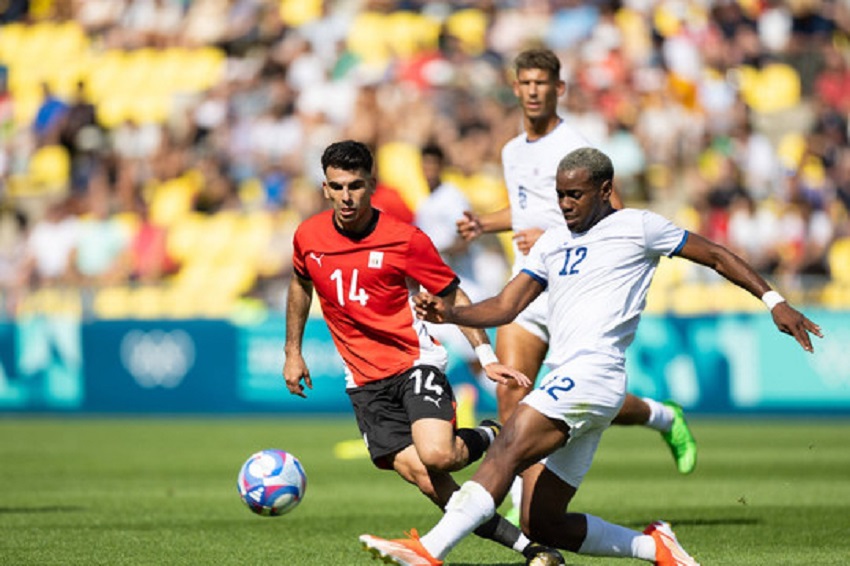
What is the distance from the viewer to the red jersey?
8.30 m

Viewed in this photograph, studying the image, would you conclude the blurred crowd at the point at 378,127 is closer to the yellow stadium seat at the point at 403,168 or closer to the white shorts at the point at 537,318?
the yellow stadium seat at the point at 403,168

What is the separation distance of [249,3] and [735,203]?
1045 centimetres

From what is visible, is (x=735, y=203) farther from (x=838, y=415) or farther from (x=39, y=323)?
(x=39, y=323)

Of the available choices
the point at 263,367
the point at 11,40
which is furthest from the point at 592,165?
the point at 11,40

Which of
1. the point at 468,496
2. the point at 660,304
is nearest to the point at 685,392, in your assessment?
the point at 660,304

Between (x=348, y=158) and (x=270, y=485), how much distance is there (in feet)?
6.37

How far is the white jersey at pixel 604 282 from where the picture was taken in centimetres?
733

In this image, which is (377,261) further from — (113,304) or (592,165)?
(113,304)

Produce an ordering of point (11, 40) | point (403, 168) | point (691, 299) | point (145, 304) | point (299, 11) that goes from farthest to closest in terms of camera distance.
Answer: point (11, 40)
point (299, 11)
point (403, 168)
point (145, 304)
point (691, 299)

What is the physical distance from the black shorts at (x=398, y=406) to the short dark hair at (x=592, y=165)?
157cm

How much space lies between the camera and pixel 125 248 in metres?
23.6

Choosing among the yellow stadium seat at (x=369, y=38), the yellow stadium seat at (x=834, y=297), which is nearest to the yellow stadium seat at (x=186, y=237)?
the yellow stadium seat at (x=369, y=38)

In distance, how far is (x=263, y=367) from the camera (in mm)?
21125

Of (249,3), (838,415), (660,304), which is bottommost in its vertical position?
(838,415)
